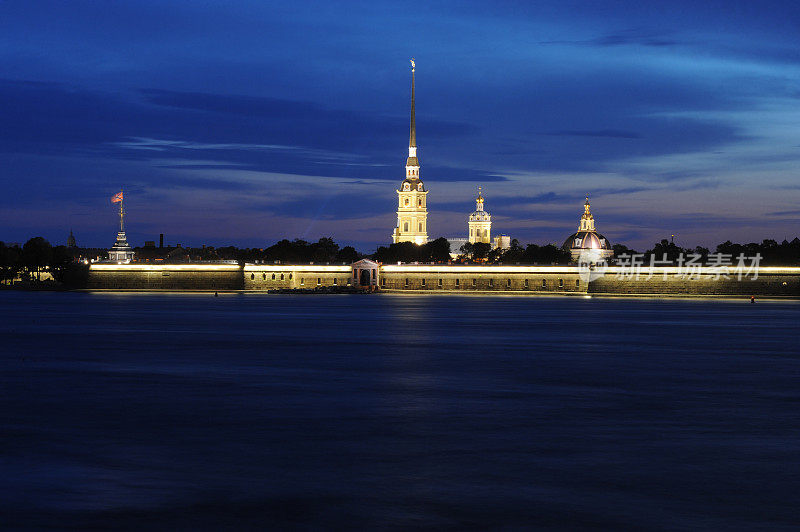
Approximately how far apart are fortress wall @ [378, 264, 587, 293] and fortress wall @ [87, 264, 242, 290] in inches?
1104

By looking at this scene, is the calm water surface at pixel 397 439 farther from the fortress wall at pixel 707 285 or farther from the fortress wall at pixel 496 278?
the fortress wall at pixel 496 278

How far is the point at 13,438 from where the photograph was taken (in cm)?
2056

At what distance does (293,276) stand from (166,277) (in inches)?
772

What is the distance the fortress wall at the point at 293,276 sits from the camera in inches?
6683

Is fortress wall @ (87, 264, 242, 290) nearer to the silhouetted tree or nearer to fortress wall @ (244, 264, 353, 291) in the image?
fortress wall @ (244, 264, 353, 291)

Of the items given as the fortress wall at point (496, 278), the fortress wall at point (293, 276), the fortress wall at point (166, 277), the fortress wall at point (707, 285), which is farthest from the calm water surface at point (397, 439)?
the fortress wall at point (293, 276)

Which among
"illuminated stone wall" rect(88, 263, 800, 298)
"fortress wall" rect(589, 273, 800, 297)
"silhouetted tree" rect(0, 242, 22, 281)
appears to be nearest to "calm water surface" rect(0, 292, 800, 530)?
"fortress wall" rect(589, 273, 800, 297)

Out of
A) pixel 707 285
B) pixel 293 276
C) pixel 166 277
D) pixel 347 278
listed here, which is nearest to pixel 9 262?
pixel 166 277

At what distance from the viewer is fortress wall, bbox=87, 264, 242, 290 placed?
16775cm

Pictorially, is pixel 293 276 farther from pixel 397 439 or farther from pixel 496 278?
pixel 397 439

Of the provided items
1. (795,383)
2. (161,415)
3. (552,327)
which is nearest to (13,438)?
(161,415)

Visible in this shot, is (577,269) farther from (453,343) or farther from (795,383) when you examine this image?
(795,383)

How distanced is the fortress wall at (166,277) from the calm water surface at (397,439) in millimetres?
124769

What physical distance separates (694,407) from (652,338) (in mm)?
28935
